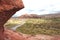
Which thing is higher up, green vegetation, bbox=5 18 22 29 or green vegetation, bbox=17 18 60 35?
green vegetation, bbox=5 18 22 29

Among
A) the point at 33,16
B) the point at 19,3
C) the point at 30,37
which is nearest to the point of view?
the point at 19,3

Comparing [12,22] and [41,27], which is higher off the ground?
[12,22]

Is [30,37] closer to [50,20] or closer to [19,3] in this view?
[50,20]

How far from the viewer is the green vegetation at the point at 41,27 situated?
99.4 inches

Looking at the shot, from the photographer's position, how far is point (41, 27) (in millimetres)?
2549

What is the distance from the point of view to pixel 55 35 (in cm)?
248

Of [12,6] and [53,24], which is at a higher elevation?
→ [12,6]

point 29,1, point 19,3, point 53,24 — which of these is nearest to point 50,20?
point 53,24

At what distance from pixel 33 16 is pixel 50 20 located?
254mm

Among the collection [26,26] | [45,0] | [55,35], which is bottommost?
[55,35]

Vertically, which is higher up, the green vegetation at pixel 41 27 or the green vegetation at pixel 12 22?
the green vegetation at pixel 12 22

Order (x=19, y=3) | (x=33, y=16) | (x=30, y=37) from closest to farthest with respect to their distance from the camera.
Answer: (x=19, y=3)
(x=30, y=37)
(x=33, y=16)

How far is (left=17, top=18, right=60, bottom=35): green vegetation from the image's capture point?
2525mm

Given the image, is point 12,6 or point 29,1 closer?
point 12,6
